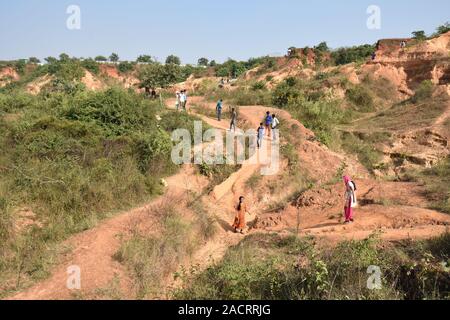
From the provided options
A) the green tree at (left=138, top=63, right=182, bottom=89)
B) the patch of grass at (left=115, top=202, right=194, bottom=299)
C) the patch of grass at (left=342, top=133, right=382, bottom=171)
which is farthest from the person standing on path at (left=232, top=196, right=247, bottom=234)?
the green tree at (left=138, top=63, right=182, bottom=89)

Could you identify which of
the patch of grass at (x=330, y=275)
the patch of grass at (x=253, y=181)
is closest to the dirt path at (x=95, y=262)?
the patch of grass at (x=330, y=275)

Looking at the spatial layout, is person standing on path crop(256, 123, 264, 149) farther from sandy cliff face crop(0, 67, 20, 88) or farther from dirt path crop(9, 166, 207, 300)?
sandy cliff face crop(0, 67, 20, 88)

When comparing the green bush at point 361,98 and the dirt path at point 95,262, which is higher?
the green bush at point 361,98

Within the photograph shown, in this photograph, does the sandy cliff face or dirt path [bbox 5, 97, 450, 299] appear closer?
dirt path [bbox 5, 97, 450, 299]

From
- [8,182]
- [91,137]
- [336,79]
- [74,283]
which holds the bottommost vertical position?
[74,283]

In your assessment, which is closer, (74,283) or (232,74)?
(74,283)

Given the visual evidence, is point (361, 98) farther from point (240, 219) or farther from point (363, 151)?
point (240, 219)

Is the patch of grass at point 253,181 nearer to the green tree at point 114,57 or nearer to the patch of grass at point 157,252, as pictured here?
the patch of grass at point 157,252

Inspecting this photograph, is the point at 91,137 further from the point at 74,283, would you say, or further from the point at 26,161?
the point at 74,283

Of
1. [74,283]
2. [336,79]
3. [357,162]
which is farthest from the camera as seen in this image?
[336,79]

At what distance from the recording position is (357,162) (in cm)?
1392

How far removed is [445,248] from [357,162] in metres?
8.05

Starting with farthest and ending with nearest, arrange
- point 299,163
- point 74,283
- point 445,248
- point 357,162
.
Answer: point 357,162, point 299,163, point 445,248, point 74,283

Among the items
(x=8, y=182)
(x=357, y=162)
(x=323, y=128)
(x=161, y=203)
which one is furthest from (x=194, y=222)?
(x=323, y=128)
